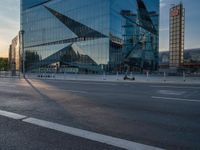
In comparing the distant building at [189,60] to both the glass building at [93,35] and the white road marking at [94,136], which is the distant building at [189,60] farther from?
the white road marking at [94,136]

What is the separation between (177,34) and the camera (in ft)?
187

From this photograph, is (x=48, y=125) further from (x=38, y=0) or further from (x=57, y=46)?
(x=38, y=0)

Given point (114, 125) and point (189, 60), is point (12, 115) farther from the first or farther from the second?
point (189, 60)

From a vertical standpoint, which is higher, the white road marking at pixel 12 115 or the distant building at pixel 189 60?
the distant building at pixel 189 60

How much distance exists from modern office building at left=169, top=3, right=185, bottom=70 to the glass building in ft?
14.4

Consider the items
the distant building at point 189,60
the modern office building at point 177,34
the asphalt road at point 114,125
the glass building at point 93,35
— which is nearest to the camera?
the asphalt road at point 114,125

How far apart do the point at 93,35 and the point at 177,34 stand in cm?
2165

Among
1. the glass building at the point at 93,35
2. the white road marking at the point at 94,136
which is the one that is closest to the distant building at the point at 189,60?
Result: the glass building at the point at 93,35

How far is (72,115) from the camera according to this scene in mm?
6840

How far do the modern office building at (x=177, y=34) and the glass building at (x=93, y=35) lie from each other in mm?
4380

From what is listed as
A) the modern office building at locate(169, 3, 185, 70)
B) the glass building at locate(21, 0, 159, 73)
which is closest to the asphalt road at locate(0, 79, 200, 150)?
the glass building at locate(21, 0, 159, 73)

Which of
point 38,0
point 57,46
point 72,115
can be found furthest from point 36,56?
point 72,115

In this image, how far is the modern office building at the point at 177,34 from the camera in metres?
55.5

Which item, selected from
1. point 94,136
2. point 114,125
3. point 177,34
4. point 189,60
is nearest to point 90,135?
point 94,136
